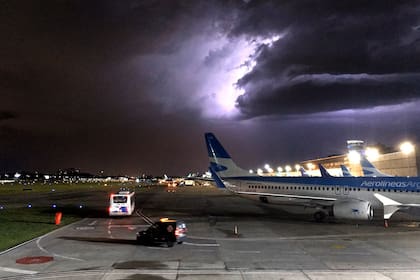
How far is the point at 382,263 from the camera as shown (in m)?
18.9

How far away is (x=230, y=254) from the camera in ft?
70.5

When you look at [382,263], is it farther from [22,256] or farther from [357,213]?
[22,256]

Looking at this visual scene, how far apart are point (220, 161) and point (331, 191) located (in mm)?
14509

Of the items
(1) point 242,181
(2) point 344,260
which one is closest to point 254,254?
(2) point 344,260

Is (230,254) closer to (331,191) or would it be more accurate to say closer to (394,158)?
(331,191)

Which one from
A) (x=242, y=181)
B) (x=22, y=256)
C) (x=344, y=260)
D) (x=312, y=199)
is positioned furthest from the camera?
(x=242, y=181)

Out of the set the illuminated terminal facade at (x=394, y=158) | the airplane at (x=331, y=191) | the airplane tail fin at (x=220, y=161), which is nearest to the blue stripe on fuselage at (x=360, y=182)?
the airplane at (x=331, y=191)

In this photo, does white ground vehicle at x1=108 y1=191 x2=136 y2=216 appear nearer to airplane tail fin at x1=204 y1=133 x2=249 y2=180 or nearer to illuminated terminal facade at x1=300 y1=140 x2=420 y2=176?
airplane tail fin at x1=204 y1=133 x2=249 y2=180

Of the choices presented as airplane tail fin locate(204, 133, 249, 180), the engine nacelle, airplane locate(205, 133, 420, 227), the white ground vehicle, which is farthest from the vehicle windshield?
the engine nacelle

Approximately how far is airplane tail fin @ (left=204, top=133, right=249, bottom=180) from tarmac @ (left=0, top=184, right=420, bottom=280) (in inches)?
534

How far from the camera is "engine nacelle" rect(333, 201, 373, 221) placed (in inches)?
1339

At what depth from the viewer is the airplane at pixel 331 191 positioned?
3472cm

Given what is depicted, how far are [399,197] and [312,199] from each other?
26.0 feet

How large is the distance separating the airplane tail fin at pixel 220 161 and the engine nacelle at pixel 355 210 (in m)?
13.9
